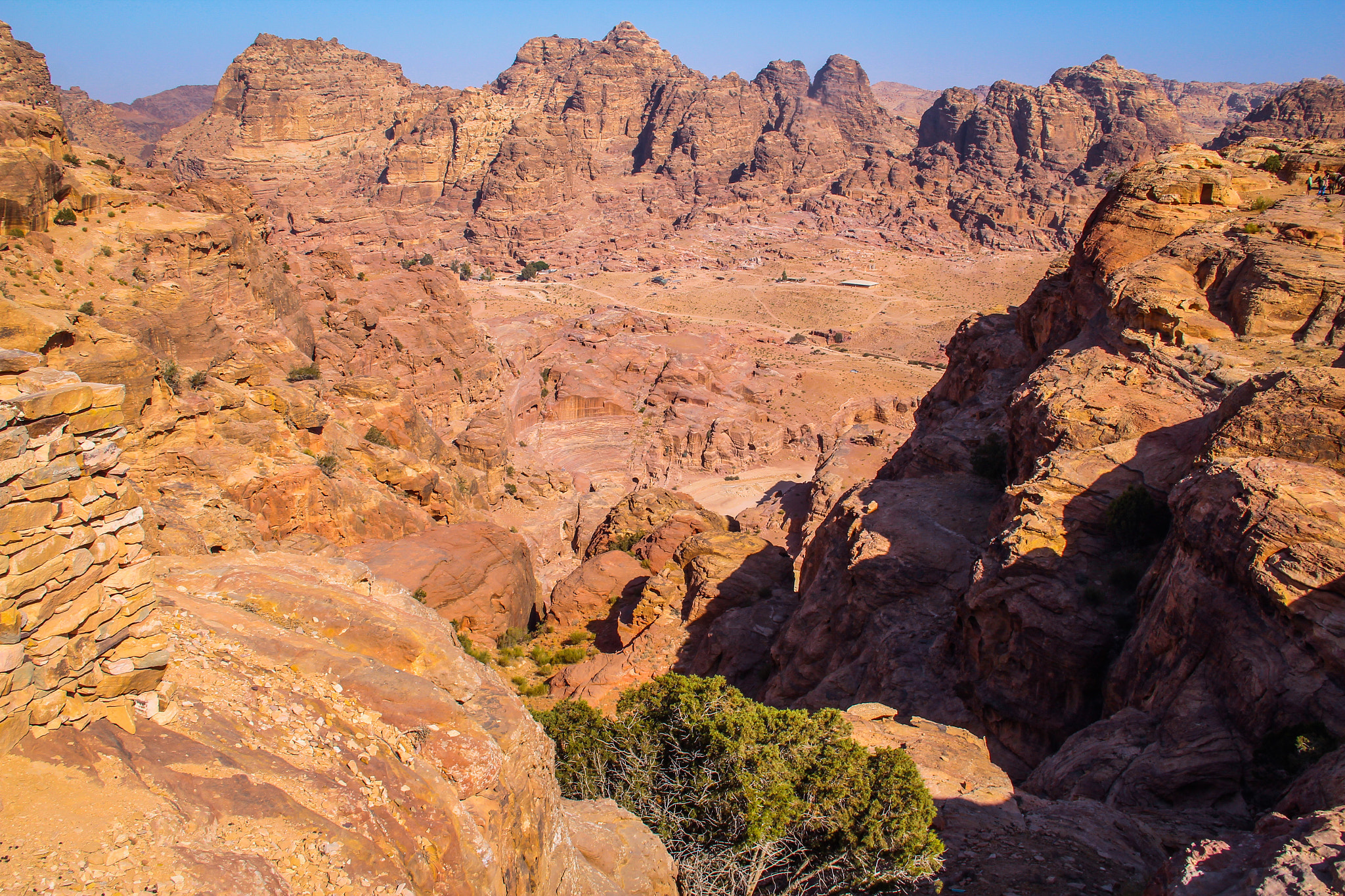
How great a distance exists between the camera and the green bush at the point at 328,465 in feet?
61.4

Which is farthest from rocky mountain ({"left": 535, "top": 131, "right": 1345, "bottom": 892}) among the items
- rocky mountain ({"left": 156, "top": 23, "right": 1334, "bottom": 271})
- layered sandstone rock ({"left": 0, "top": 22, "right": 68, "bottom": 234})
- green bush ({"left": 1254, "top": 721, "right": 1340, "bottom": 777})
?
rocky mountain ({"left": 156, "top": 23, "right": 1334, "bottom": 271})

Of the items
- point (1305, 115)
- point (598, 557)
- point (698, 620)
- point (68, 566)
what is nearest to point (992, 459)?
point (698, 620)

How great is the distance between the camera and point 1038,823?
947 cm

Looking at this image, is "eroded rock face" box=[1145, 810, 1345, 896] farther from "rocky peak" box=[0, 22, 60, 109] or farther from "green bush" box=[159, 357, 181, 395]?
"rocky peak" box=[0, 22, 60, 109]

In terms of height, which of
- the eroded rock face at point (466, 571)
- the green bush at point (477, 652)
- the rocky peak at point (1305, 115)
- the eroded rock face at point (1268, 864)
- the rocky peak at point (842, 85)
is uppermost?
the rocky peak at point (842, 85)

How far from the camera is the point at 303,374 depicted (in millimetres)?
26250

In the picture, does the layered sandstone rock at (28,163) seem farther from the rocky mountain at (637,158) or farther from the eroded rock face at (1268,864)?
Answer: the rocky mountain at (637,158)

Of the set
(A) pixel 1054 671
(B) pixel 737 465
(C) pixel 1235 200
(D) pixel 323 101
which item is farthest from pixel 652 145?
(A) pixel 1054 671

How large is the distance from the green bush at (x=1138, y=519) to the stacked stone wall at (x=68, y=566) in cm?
1572

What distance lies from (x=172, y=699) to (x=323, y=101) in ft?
533

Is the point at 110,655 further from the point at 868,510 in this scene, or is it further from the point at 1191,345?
the point at 1191,345

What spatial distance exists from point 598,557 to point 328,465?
10088 millimetres

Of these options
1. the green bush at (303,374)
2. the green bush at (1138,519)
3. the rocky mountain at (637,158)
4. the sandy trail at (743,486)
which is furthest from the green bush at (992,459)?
the rocky mountain at (637,158)

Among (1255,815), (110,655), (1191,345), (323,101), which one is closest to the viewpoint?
(110,655)
